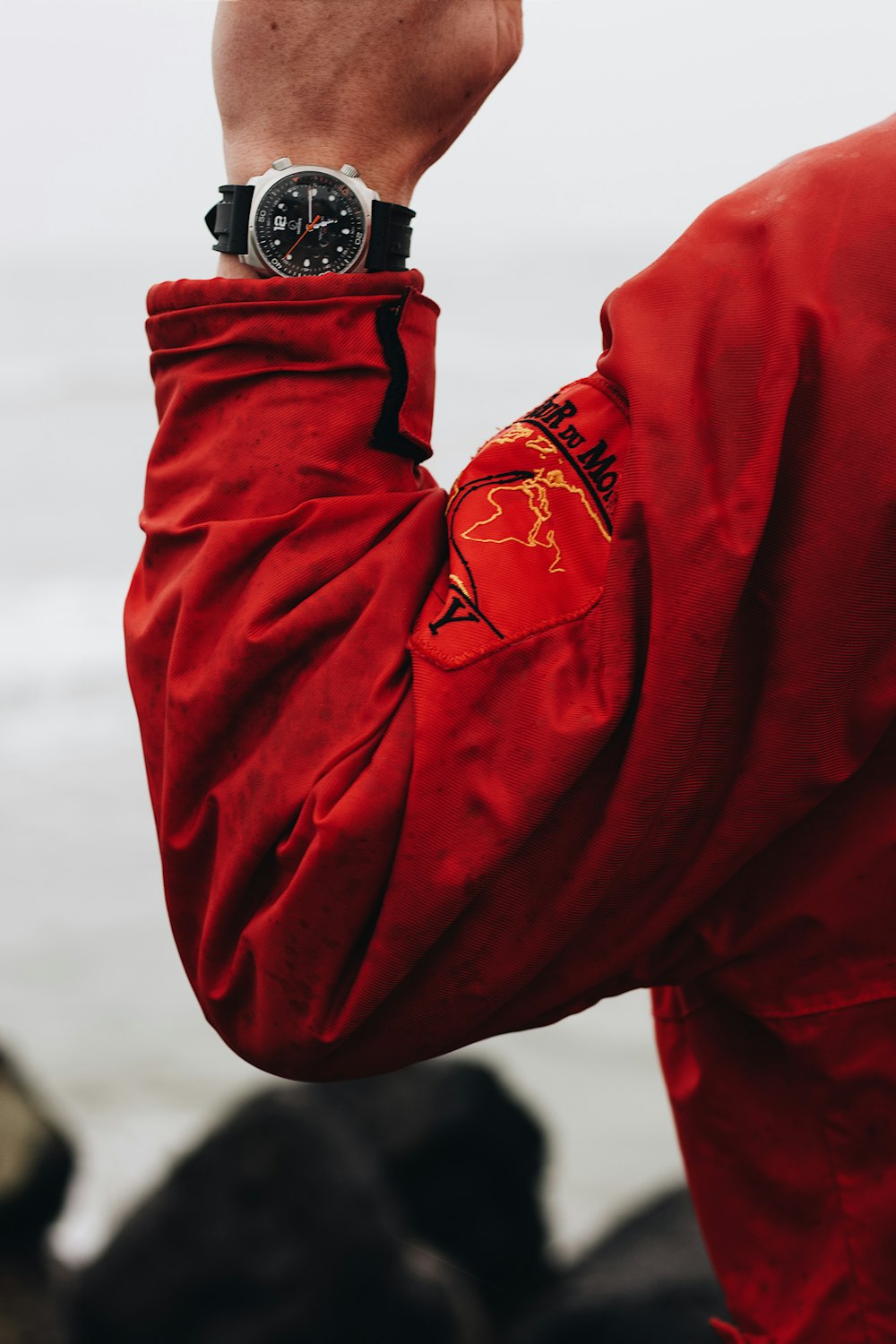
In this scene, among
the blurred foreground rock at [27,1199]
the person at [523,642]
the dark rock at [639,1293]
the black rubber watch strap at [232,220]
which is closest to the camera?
the person at [523,642]

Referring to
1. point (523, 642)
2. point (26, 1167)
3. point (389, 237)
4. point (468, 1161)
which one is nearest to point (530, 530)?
point (523, 642)

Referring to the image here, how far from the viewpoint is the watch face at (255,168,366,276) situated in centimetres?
64

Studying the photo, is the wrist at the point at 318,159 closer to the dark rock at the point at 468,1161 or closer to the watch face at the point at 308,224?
the watch face at the point at 308,224

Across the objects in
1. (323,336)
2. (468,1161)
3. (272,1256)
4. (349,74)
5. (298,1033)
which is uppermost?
(349,74)

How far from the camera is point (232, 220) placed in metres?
0.66

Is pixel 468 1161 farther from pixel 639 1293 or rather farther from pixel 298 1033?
pixel 298 1033

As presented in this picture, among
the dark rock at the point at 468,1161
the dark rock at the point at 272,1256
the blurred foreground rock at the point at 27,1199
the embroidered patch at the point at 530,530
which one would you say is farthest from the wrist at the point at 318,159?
the blurred foreground rock at the point at 27,1199

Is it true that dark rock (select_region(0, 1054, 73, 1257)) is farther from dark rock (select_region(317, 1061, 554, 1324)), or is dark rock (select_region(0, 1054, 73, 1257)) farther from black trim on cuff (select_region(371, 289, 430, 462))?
black trim on cuff (select_region(371, 289, 430, 462))

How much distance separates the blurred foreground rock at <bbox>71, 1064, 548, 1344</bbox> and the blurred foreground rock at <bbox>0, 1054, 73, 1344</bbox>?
0.09m

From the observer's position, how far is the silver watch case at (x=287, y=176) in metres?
0.65

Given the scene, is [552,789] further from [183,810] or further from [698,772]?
[183,810]

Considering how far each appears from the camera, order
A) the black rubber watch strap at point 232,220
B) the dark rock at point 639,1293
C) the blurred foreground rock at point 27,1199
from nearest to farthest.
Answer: the black rubber watch strap at point 232,220, the dark rock at point 639,1293, the blurred foreground rock at point 27,1199

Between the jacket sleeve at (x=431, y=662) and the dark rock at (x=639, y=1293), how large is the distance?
3.53 feet

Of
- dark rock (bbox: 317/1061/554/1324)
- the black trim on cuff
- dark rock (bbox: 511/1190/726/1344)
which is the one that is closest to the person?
the black trim on cuff
